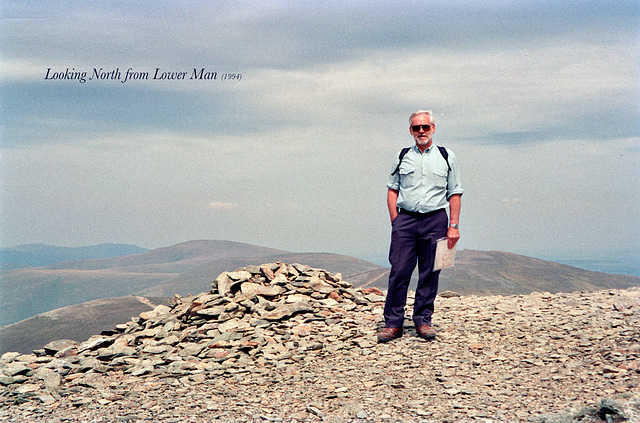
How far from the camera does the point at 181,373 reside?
8.27 m

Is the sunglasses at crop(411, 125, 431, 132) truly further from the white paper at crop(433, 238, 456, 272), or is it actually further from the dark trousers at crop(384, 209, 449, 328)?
the white paper at crop(433, 238, 456, 272)

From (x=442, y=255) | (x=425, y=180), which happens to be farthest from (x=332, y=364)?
(x=425, y=180)

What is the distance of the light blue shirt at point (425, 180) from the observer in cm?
794

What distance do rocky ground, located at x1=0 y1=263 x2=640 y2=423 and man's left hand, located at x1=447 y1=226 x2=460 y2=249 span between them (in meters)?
1.69

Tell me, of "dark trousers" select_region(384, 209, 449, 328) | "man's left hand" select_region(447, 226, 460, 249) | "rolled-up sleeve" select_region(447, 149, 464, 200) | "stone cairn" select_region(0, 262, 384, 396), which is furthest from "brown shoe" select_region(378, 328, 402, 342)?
"rolled-up sleeve" select_region(447, 149, 464, 200)

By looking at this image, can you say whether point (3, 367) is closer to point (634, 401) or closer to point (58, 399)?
point (58, 399)

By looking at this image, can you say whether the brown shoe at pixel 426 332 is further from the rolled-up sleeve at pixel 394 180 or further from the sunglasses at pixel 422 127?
the sunglasses at pixel 422 127

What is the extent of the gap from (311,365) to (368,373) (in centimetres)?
114

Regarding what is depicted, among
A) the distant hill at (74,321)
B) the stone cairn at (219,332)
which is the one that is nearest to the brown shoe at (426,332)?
the stone cairn at (219,332)

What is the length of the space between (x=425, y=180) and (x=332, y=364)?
3.23 meters

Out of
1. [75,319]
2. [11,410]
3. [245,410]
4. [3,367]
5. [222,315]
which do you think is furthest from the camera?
[75,319]

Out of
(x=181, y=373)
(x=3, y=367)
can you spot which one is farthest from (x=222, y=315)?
(x=3, y=367)

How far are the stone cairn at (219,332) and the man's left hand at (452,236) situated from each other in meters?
2.23

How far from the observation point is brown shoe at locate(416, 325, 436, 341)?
841 centimetres
